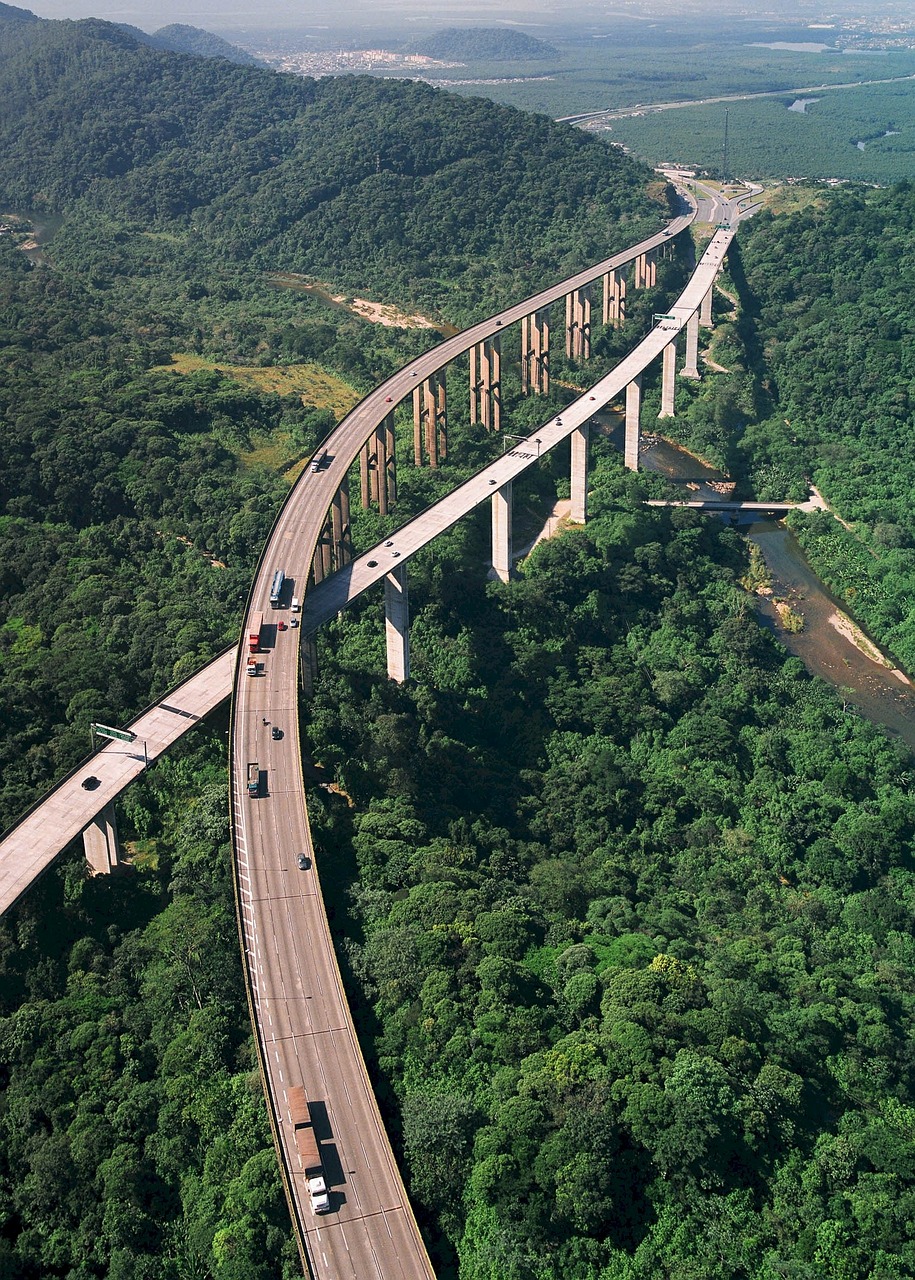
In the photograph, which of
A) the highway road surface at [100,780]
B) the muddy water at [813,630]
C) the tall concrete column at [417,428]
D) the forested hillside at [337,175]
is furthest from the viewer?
the forested hillside at [337,175]

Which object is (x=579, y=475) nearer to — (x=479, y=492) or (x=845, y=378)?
(x=479, y=492)

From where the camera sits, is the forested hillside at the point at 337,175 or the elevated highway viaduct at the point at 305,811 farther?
the forested hillside at the point at 337,175

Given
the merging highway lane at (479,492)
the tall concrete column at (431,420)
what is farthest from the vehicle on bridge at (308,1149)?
the tall concrete column at (431,420)

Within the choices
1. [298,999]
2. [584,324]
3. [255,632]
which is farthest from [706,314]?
[298,999]

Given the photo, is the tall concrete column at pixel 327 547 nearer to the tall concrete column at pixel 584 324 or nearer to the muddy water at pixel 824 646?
the muddy water at pixel 824 646

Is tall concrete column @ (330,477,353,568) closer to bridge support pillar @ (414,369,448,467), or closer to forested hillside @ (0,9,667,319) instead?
bridge support pillar @ (414,369,448,467)

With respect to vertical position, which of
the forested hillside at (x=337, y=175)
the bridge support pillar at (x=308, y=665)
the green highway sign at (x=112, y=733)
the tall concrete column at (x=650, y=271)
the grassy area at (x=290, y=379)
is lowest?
the bridge support pillar at (x=308, y=665)
